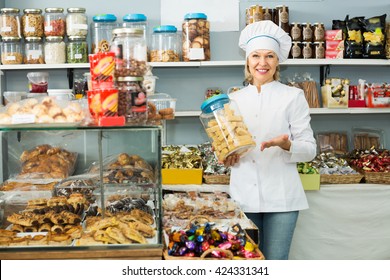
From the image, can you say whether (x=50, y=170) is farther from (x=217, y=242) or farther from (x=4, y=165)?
(x=217, y=242)

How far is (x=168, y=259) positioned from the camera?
6.47ft

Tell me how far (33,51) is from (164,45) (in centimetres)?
99

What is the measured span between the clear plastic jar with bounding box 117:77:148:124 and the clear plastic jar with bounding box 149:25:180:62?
2.09 m

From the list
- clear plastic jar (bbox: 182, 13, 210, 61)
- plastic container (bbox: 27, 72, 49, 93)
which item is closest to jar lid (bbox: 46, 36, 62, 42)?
plastic container (bbox: 27, 72, 49, 93)

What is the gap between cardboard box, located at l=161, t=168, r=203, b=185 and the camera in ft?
12.0

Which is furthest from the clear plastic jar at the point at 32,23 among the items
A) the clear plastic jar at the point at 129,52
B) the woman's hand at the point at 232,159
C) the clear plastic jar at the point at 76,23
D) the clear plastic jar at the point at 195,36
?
the clear plastic jar at the point at 129,52

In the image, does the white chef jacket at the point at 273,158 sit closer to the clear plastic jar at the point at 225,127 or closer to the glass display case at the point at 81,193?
the clear plastic jar at the point at 225,127

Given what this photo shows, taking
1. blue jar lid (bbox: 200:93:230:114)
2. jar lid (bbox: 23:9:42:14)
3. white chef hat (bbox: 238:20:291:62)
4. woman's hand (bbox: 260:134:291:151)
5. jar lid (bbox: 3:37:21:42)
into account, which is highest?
jar lid (bbox: 23:9:42:14)

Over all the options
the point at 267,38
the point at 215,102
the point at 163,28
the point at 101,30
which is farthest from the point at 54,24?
the point at 215,102

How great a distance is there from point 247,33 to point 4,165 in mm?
1453

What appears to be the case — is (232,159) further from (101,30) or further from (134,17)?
(101,30)

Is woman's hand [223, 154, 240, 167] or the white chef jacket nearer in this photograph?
woman's hand [223, 154, 240, 167]

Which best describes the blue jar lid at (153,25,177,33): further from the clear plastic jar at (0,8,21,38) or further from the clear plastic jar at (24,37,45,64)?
the clear plastic jar at (0,8,21,38)

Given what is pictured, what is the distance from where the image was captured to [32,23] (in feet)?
13.0
